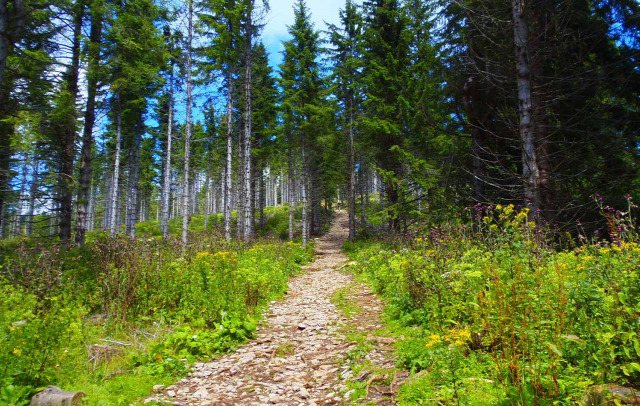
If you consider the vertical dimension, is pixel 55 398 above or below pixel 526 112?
below

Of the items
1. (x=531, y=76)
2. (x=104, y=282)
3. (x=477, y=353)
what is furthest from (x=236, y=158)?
(x=477, y=353)

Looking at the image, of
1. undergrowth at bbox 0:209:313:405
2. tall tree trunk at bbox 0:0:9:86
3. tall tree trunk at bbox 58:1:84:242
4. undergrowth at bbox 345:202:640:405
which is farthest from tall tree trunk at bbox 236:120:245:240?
undergrowth at bbox 345:202:640:405

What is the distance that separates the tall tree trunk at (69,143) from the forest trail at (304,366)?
9.70 metres

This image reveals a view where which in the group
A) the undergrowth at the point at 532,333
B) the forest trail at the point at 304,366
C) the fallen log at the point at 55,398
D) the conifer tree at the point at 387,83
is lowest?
the forest trail at the point at 304,366

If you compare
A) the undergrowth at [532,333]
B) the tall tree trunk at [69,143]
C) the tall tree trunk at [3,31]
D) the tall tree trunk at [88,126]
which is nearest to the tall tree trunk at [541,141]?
the undergrowth at [532,333]

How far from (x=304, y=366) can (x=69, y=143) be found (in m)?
13.0

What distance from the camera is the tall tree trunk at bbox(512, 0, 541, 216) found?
6289 millimetres

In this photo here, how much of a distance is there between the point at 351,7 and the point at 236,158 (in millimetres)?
14492

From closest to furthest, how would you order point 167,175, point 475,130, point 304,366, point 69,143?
point 304,366
point 475,130
point 69,143
point 167,175

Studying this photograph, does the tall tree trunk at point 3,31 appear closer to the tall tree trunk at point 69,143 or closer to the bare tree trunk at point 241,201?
the tall tree trunk at point 69,143

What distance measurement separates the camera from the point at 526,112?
6.37 metres

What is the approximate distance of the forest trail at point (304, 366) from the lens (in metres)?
3.35

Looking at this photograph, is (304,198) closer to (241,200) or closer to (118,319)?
(241,200)

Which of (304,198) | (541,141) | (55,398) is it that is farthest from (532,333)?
(304,198)
